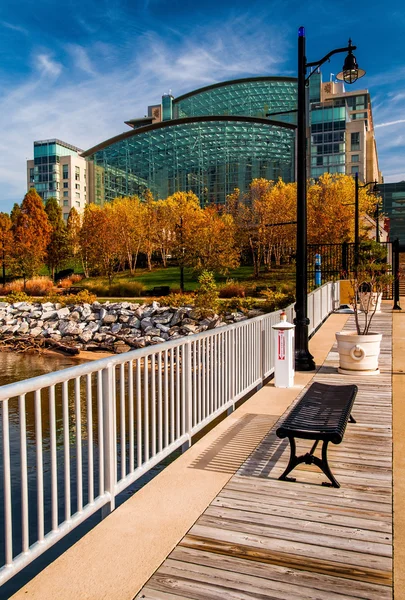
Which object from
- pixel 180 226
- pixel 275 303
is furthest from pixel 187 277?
pixel 275 303

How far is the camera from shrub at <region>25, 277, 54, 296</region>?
42.8 meters

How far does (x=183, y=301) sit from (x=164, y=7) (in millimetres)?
14961

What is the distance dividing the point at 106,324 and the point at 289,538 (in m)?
25.7

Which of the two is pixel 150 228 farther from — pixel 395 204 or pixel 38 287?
pixel 395 204

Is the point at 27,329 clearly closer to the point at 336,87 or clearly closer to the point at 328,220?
the point at 328,220

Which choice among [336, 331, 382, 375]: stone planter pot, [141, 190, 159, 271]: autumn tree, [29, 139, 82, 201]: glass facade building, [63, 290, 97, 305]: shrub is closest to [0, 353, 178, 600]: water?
[336, 331, 382, 375]: stone planter pot

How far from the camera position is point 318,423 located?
4.44 meters

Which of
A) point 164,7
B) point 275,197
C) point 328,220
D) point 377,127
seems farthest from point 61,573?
point 377,127

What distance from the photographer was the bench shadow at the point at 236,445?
491cm

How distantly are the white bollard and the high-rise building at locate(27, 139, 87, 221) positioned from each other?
103946 millimetres

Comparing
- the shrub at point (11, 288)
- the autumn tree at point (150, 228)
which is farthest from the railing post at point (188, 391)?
the autumn tree at point (150, 228)

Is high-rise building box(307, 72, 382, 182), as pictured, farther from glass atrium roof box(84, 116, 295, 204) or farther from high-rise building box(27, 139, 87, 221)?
high-rise building box(27, 139, 87, 221)

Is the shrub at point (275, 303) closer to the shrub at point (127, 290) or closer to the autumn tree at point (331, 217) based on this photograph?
the autumn tree at point (331, 217)

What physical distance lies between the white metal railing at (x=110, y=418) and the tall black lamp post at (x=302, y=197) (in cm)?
68
